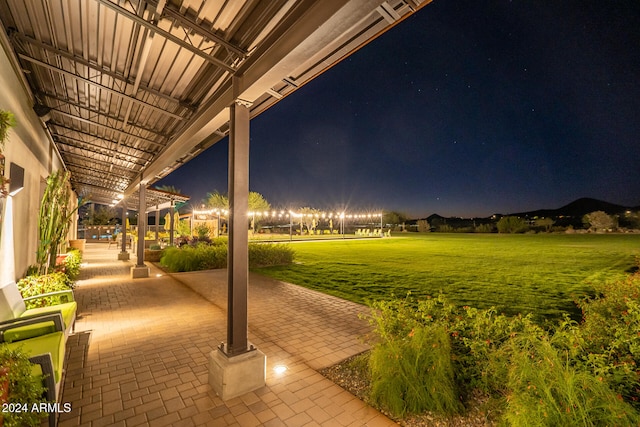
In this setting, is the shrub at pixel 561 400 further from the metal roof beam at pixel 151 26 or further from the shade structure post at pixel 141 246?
the shade structure post at pixel 141 246

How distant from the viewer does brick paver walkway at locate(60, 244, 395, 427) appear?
2.48 meters

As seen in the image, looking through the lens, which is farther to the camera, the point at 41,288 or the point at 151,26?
the point at 41,288

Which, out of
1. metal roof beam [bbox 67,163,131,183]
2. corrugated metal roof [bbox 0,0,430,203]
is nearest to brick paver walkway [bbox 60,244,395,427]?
corrugated metal roof [bbox 0,0,430,203]

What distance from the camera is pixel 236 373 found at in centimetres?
272

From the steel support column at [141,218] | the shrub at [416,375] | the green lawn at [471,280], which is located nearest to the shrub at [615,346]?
the shrub at [416,375]

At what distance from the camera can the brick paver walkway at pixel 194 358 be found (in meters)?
2.48

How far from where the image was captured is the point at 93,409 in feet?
8.41

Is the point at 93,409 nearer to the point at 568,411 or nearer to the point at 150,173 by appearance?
the point at 568,411

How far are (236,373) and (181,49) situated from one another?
11.4ft

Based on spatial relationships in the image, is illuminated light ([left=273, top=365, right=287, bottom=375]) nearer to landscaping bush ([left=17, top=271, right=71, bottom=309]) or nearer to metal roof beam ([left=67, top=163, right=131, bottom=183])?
landscaping bush ([left=17, top=271, right=71, bottom=309])

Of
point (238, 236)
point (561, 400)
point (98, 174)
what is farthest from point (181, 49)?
point (98, 174)

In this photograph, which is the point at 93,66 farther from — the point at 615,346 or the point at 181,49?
the point at 615,346

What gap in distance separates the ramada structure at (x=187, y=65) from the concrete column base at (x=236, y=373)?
Result: 0.01 m

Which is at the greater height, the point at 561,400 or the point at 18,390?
the point at 18,390
